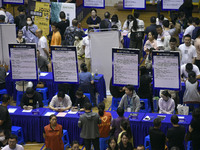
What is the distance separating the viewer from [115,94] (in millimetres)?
13688

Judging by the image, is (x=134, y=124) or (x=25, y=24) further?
(x=25, y=24)

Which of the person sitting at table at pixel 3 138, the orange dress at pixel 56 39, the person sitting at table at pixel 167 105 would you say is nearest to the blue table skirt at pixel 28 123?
the person sitting at table at pixel 3 138

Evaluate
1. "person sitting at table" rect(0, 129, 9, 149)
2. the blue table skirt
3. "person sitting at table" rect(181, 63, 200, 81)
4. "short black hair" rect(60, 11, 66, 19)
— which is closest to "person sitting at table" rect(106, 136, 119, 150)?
"person sitting at table" rect(0, 129, 9, 149)

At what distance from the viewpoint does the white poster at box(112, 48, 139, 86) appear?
12859 mm

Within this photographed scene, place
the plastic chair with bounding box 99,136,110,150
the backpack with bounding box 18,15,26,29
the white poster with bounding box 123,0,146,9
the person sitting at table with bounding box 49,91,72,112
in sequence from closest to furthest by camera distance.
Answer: the plastic chair with bounding box 99,136,110,150, the person sitting at table with bounding box 49,91,72,112, the backpack with bounding box 18,15,26,29, the white poster with bounding box 123,0,146,9

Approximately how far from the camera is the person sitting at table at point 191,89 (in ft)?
41.9

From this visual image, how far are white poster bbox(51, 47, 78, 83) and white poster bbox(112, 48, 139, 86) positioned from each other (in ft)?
3.78

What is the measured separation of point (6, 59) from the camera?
15.7 m

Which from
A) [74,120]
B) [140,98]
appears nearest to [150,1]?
[140,98]

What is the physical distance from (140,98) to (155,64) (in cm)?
133

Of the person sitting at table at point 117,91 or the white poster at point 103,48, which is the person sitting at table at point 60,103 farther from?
the white poster at point 103,48

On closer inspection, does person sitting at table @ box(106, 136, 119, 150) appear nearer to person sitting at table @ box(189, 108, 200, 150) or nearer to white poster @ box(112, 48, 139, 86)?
person sitting at table @ box(189, 108, 200, 150)

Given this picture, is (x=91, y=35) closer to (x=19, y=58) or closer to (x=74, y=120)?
(x=19, y=58)

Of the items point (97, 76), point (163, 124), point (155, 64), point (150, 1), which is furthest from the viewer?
point (150, 1)
